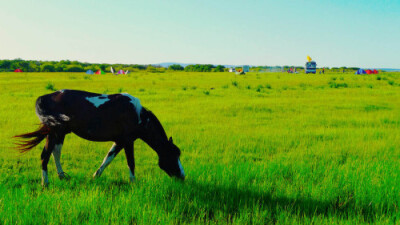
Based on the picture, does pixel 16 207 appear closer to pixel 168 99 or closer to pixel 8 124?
pixel 8 124

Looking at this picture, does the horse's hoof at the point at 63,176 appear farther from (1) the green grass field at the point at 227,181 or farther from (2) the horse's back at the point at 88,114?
(2) the horse's back at the point at 88,114

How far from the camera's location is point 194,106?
54.1 ft

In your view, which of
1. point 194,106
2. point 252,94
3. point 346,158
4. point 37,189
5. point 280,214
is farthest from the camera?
point 252,94

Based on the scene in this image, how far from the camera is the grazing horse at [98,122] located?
204 inches

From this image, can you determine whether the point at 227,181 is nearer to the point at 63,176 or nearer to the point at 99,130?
the point at 99,130

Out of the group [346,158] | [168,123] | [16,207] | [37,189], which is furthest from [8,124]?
[346,158]

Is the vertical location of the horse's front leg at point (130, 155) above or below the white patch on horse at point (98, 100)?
below

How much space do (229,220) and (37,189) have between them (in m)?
3.44

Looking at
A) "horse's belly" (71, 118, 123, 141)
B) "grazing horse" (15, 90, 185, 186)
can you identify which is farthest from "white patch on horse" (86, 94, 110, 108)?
"horse's belly" (71, 118, 123, 141)

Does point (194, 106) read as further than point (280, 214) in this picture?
Yes

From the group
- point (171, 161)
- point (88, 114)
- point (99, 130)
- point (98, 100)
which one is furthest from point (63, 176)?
point (171, 161)

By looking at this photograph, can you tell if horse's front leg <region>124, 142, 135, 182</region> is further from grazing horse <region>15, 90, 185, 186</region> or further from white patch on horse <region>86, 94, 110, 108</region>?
white patch on horse <region>86, 94, 110, 108</region>

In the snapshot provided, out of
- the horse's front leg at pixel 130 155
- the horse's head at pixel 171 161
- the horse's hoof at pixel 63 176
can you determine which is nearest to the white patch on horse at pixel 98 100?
the horse's front leg at pixel 130 155

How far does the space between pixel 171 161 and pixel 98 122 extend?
56.5 inches
